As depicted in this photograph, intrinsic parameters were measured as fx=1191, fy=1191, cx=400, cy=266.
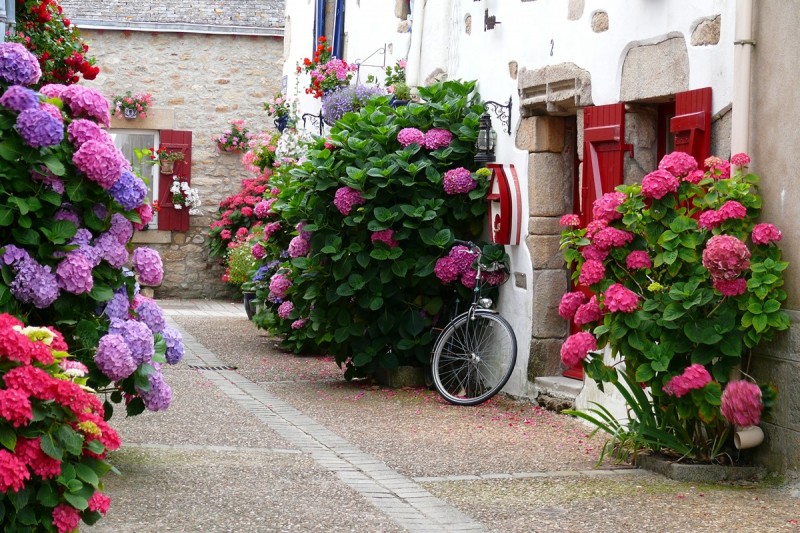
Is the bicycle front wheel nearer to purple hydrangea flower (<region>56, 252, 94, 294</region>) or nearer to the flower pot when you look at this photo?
purple hydrangea flower (<region>56, 252, 94, 294</region>)

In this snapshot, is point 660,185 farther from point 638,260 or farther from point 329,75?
point 329,75

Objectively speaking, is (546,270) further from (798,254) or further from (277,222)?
(277,222)

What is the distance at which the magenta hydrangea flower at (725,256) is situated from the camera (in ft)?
17.5

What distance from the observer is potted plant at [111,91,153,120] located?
698 inches

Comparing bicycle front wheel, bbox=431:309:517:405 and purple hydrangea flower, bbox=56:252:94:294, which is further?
bicycle front wheel, bbox=431:309:517:405

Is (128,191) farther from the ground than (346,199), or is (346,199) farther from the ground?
(346,199)

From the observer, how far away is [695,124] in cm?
630

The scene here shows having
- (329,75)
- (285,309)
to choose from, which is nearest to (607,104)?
(285,309)

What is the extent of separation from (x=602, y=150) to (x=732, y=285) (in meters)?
2.04

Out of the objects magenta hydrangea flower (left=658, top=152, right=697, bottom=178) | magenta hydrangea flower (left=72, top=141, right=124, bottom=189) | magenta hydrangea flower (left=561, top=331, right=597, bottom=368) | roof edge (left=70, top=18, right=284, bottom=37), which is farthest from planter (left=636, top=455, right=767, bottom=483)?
roof edge (left=70, top=18, right=284, bottom=37)

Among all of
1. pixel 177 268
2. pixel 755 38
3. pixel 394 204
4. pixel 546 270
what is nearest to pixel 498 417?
pixel 546 270

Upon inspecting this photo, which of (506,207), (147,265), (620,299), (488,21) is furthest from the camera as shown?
(488,21)

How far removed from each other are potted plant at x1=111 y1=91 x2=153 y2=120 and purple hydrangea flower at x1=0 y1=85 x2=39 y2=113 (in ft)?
42.2

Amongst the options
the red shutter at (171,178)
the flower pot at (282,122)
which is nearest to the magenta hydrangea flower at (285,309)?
Result: the flower pot at (282,122)
